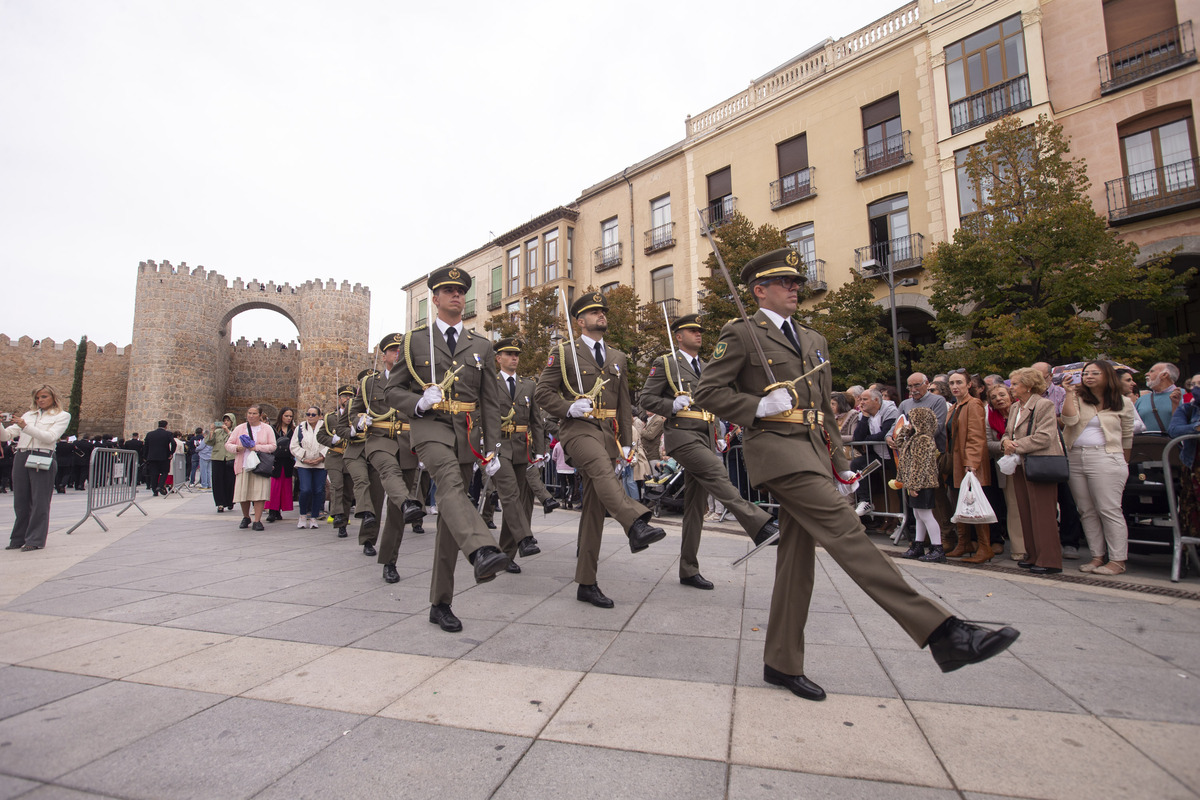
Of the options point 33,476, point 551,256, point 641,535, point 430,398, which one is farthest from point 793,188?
point 33,476

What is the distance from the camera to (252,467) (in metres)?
9.36

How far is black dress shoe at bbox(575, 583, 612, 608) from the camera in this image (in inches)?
171

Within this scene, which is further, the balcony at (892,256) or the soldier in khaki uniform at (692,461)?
the balcony at (892,256)

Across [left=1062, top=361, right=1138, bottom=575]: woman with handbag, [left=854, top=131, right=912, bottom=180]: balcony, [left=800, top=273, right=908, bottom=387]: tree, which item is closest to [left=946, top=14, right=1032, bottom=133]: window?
[left=854, top=131, right=912, bottom=180]: balcony

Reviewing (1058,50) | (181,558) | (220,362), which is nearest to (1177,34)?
(1058,50)

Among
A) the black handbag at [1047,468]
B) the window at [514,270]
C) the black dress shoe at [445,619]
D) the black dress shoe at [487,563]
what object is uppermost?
the window at [514,270]

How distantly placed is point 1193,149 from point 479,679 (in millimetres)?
20205

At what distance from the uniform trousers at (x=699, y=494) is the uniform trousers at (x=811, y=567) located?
1.59 m

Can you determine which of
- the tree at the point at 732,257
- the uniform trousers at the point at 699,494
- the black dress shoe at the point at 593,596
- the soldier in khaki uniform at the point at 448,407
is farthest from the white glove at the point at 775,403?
the tree at the point at 732,257

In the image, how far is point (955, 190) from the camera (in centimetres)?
1806

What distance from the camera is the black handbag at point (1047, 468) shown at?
5.53 metres

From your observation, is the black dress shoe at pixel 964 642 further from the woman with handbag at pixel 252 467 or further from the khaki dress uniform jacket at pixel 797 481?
A: the woman with handbag at pixel 252 467

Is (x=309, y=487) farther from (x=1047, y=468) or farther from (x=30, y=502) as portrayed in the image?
(x=1047, y=468)

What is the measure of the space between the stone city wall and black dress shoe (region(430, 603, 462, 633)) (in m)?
45.1
